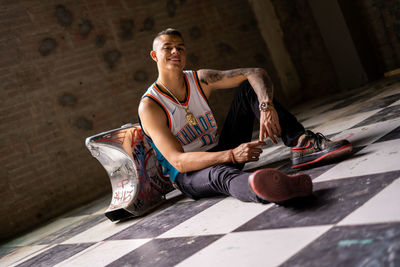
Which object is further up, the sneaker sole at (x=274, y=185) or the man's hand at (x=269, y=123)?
the man's hand at (x=269, y=123)

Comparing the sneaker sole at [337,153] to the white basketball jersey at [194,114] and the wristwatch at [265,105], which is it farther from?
the white basketball jersey at [194,114]

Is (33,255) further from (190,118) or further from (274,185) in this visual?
(274,185)

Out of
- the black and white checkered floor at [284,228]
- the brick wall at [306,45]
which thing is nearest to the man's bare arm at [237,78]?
the black and white checkered floor at [284,228]

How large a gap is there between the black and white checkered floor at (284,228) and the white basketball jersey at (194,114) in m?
0.33

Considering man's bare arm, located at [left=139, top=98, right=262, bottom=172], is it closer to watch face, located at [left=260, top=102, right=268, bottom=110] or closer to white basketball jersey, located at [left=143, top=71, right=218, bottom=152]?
white basketball jersey, located at [left=143, top=71, right=218, bottom=152]

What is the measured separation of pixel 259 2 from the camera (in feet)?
19.0

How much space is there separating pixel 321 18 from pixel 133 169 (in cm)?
408

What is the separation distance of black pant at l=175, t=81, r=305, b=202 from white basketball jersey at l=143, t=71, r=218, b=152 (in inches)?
3.9

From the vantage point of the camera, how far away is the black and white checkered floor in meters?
1.09

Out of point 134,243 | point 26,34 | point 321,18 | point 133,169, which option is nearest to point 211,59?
point 321,18

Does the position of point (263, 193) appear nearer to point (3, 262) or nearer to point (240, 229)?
point (240, 229)

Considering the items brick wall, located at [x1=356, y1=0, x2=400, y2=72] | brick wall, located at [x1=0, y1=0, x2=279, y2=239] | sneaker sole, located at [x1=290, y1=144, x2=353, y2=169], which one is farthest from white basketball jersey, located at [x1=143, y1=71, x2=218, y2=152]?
brick wall, located at [x1=356, y1=0, x2=400, y2=72]

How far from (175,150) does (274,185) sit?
0.72 meters

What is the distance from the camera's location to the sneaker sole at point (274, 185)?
1.54 metres
